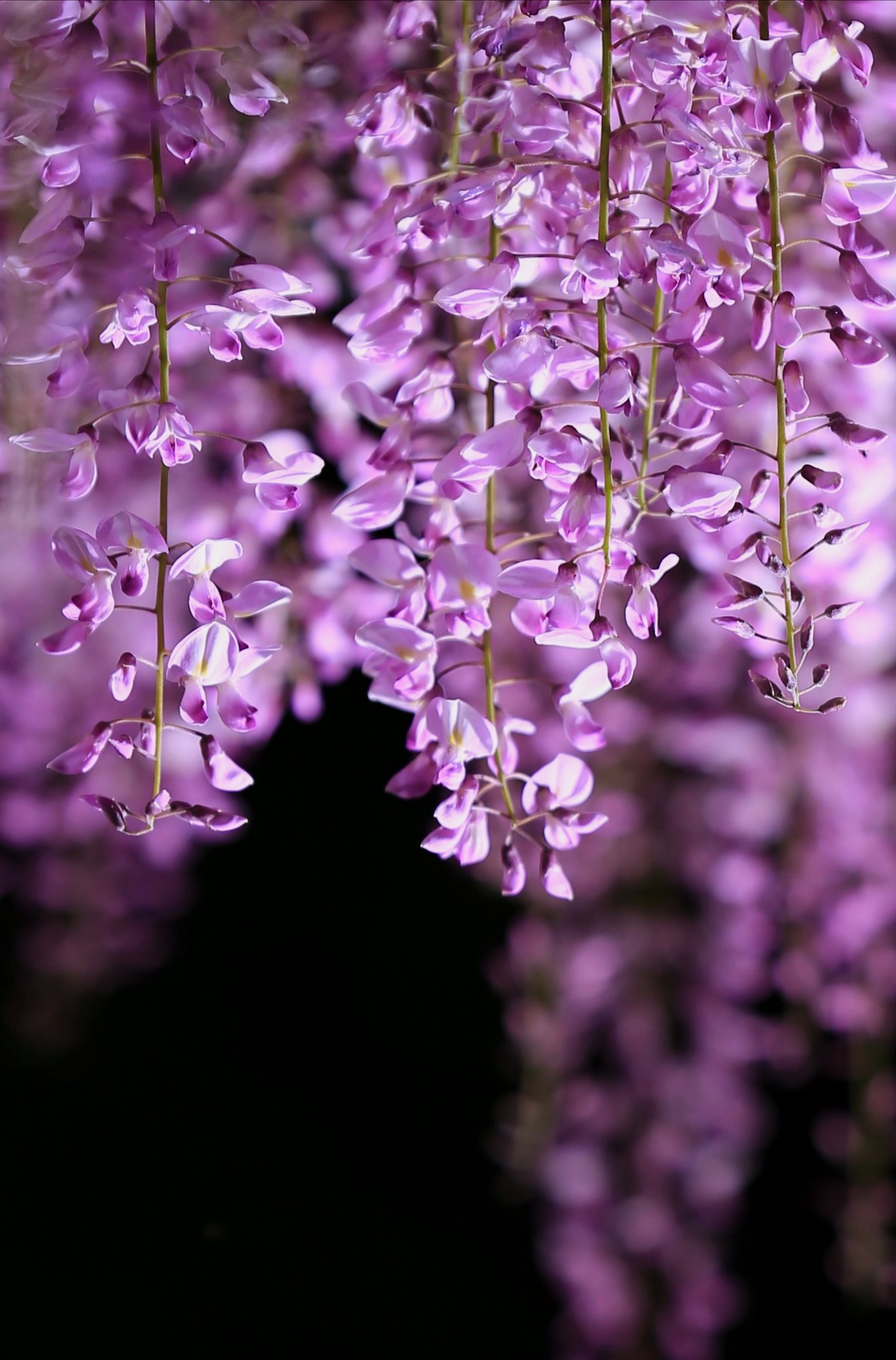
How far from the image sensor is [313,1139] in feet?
4.03

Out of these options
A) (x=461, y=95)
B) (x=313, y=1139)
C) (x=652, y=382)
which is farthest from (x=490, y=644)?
(x=313, y=1139)

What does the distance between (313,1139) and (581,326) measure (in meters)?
0.99

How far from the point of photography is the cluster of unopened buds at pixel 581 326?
0.41 metres

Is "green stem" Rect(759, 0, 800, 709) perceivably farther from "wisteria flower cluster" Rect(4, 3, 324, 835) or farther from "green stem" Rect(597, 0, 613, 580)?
"wisteria flower cluster" Rect(4, 3, 324, 835)

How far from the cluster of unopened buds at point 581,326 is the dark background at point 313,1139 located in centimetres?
74

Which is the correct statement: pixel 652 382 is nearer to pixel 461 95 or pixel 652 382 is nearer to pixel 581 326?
pixel 581 326

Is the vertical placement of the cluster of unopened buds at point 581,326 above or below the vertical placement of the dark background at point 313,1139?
above

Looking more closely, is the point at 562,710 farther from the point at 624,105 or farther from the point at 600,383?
the point at 624,105

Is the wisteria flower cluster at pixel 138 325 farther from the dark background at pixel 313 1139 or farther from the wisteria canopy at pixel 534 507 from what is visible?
the dark background at pixel 313 1139

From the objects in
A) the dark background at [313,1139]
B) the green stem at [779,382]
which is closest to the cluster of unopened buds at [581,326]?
the green stem at [779,382]

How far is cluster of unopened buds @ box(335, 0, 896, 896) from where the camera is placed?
410 millimetres

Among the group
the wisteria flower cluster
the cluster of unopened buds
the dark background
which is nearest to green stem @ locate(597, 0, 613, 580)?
the cluster of unopened buds

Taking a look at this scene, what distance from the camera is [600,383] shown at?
0.40 meters

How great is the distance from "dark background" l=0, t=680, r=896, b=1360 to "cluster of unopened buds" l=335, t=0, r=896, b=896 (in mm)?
737
